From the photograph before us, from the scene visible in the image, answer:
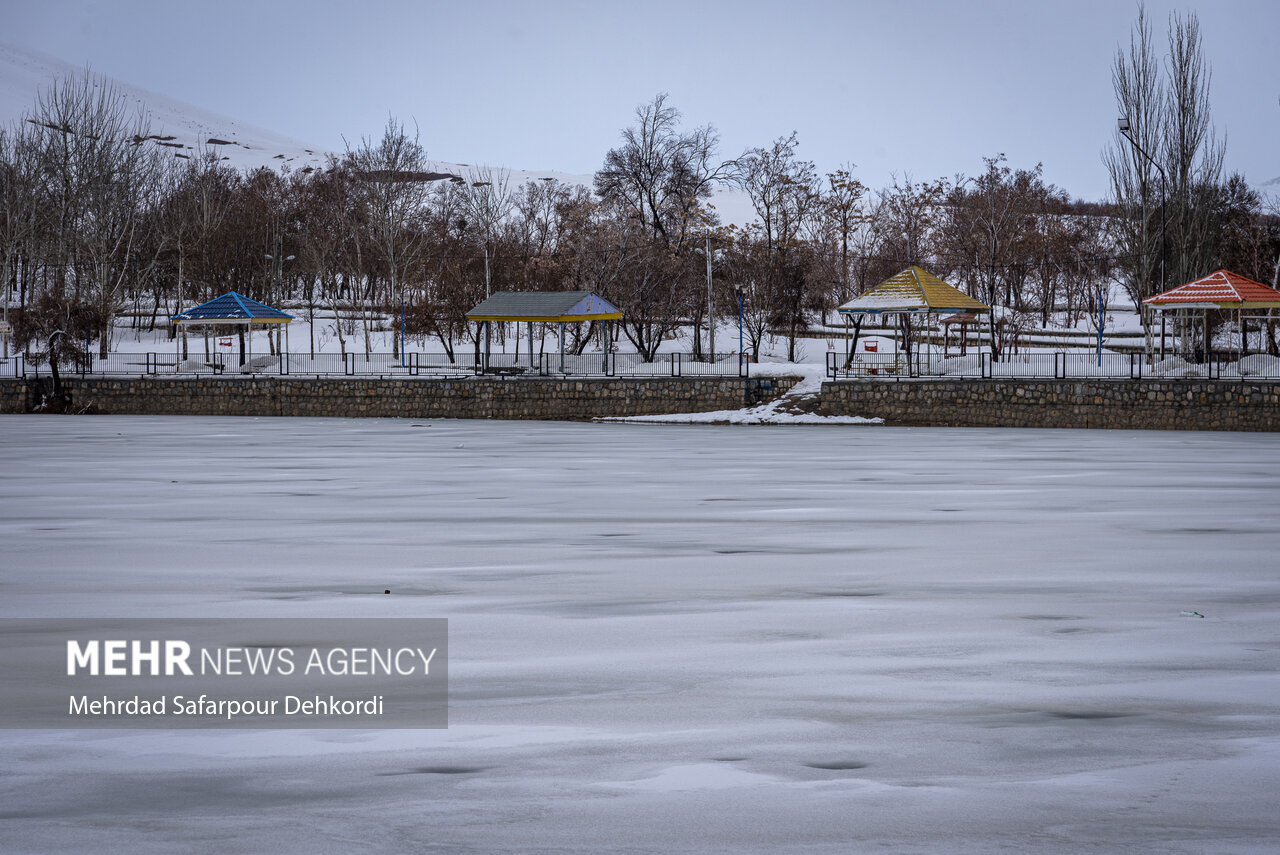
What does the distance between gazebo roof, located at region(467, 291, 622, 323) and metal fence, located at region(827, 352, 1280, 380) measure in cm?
963

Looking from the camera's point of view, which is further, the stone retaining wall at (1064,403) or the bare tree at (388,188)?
the bare tree at (388,188)

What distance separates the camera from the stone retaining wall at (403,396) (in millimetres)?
40000

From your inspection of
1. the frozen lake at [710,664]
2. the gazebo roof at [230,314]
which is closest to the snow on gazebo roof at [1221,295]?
the frozen lake at [710,664]

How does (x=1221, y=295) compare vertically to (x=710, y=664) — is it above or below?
above

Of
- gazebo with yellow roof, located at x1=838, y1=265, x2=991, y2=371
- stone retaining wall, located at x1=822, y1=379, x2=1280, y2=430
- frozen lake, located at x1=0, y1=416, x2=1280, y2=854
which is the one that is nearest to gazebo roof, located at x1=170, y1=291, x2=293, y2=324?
gazebo with yellow roof, located at x1=838, y1=265, x2=991, y2=371

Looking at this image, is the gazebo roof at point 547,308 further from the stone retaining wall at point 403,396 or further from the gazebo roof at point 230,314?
the gazebo roof at point 230,314

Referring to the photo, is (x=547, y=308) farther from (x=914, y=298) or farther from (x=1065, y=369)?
(x=1065, y=369)

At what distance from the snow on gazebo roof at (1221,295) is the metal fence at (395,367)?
13597 millimetres

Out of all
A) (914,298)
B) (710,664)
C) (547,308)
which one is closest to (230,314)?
(547,308)

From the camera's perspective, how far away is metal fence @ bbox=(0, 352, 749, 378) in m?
41.9

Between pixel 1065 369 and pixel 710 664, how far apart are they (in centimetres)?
3277

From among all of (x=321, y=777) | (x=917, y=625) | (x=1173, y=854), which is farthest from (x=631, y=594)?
(x=1173, y=854)

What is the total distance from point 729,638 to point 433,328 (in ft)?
182

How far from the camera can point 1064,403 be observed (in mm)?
35531
